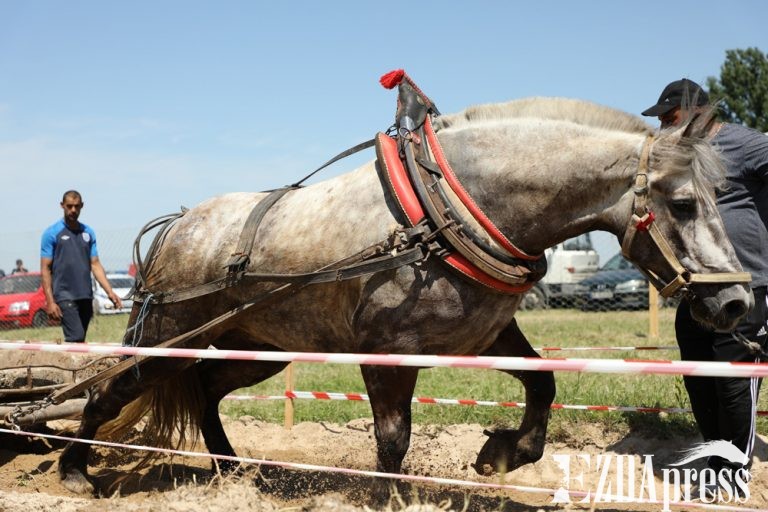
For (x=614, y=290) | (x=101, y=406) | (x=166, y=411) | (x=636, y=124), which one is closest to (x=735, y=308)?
(x=636, y=124)

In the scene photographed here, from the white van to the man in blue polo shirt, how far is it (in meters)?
10.9

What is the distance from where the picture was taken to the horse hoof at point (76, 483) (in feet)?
15.3

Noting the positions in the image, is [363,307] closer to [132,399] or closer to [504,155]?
[504,155]

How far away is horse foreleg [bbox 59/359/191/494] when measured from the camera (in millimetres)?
4617

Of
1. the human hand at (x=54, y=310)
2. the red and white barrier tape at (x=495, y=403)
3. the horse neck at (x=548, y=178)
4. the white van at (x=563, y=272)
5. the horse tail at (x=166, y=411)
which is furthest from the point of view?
the white van at (x=563, y=272)

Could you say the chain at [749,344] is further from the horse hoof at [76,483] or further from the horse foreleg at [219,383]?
the horse hoof at [76,483]

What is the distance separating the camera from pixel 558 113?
3.66 m

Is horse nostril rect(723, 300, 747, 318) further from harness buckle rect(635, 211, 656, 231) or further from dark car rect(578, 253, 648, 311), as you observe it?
dark car rect(578, 253, 648, 311)

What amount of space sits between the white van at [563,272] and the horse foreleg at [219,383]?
12297 millimetres

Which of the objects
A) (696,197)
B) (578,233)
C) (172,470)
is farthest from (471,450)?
(696,197)

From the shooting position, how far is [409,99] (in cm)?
385

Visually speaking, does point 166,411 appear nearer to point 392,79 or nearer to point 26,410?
point 26,410

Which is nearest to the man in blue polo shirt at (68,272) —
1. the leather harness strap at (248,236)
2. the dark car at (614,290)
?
the leather harness strap at (248,236)

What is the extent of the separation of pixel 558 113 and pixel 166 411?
9.71ft
